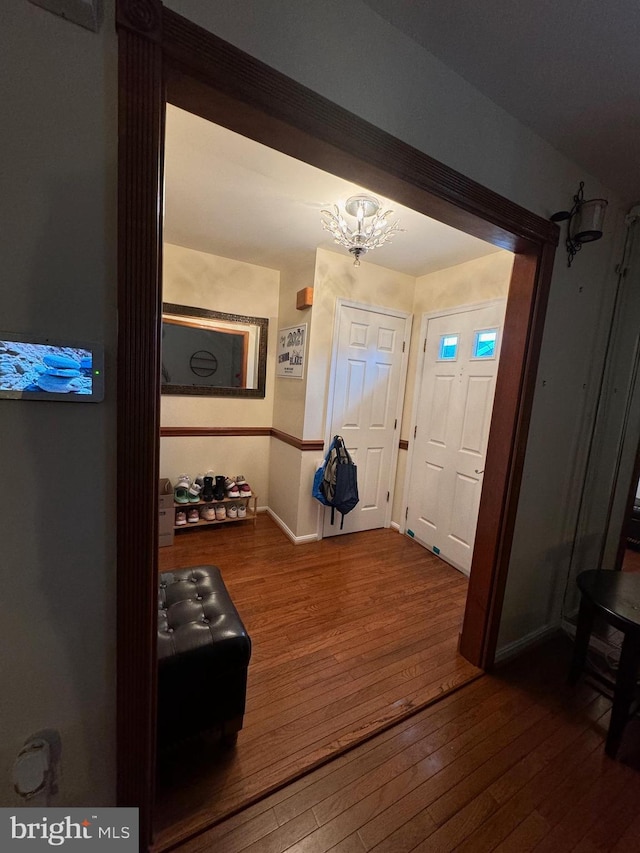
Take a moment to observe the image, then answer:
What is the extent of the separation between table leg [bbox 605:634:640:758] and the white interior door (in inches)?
79.0

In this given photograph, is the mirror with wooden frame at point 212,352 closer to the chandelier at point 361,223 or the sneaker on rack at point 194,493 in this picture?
the sneaker on rack at point 194,493

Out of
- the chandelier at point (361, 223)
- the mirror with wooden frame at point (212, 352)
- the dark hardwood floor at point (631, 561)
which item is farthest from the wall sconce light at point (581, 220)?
the dark hardwood floor at point (631, 561)

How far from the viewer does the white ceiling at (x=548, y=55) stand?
90 cm

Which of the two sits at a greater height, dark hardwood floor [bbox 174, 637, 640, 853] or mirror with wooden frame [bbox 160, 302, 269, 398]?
mirror with wooden frame [bbox 160, 302, 269, 398]

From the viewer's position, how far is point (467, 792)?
1.16 m

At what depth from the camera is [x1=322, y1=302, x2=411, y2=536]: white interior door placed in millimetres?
2809

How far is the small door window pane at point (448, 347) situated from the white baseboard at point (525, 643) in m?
1.93

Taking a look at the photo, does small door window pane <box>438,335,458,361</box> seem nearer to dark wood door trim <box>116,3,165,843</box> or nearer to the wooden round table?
the wooden round table

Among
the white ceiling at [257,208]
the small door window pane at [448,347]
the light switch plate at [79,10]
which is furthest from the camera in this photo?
the small door window pane at [448,347]

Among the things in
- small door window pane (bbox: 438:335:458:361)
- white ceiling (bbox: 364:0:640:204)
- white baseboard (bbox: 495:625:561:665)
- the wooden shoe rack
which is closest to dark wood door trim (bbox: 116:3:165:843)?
white ceiling (bbox: 364:0:640:204)

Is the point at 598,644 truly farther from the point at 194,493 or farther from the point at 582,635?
the point at 194,493

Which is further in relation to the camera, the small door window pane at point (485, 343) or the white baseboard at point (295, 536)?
the white baseboard at point (295, 536)

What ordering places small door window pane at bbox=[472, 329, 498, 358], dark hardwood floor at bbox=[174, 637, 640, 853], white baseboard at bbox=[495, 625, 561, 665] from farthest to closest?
small door window pane at bbox=[472, 329, 498, 358], white baseboard at bbox=[495, 625, 561, 665], dark hardwood floor at bbox=[174, 637, 640, 853]
